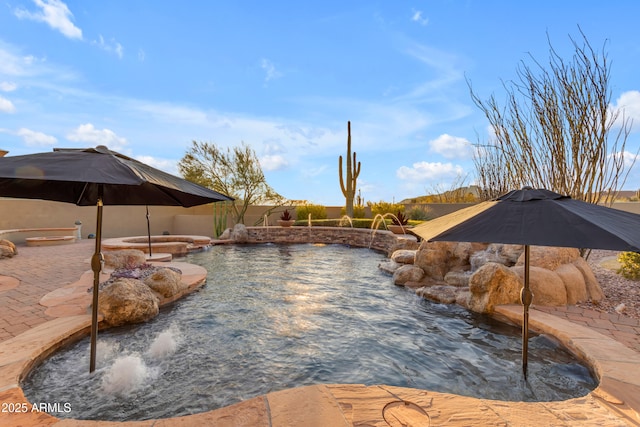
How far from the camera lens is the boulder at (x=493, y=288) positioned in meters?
4.95

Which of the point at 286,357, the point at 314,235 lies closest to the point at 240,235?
the point at 314,235

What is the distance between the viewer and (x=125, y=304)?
4.29 metres

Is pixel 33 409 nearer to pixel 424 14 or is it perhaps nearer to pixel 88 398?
pixel 88 398

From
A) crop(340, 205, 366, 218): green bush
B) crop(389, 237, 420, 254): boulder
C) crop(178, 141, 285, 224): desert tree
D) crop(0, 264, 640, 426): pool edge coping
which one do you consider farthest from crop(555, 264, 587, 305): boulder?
crop(178, 141, 285, 224): desert tree

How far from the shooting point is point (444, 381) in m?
2.97

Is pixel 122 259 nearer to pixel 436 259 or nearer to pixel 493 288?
pixel 436 259

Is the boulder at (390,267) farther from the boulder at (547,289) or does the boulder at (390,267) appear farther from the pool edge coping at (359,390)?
the pool edge coping at (359,390)

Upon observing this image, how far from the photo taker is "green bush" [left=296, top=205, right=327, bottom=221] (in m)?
18.6

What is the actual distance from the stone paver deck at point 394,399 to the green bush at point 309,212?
14.6 m

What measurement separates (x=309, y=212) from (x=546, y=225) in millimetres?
16605

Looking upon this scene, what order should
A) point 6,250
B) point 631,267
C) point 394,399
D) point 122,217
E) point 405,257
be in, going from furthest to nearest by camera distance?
point 122,217, point 6,250, point 405,257, point 631,267, point 394,399

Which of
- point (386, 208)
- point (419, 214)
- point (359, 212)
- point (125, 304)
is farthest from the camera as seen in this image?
point (359, 212)

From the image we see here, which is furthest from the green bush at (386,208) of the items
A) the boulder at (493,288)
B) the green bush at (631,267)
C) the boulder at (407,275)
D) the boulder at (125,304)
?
the boulder at (125,304)

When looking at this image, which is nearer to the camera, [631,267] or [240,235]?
[631,267]
